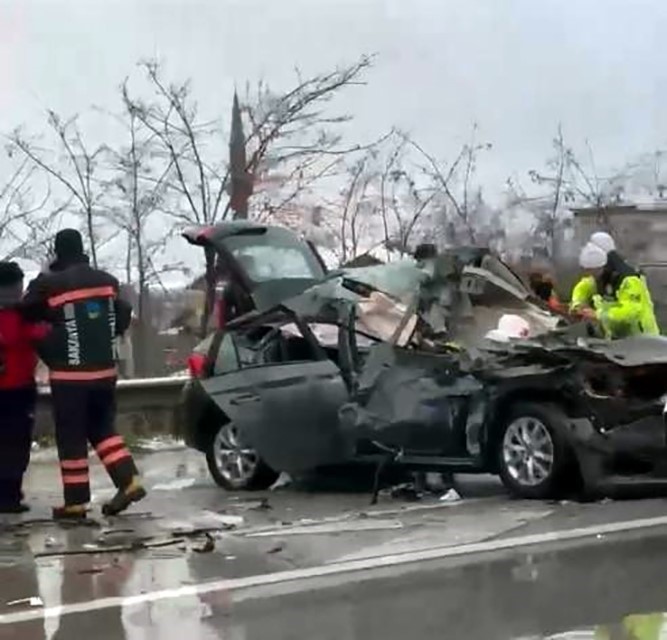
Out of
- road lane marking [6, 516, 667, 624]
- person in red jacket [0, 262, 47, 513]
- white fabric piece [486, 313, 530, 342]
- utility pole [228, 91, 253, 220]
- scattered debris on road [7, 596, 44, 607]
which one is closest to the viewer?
road lane marking [6, 516, 667, 624]

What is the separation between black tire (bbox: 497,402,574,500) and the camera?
31.8 feet

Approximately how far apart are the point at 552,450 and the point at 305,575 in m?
2.56

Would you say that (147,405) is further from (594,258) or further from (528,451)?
(528,451)

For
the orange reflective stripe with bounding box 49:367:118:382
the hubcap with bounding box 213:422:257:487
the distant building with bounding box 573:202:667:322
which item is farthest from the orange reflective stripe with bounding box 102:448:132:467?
the distant building with bounding box 573:202:667:322

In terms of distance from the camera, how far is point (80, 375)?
9586 mm

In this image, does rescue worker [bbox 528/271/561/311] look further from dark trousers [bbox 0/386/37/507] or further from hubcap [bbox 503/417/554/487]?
dark trousers [bbox 0/386/37/507]

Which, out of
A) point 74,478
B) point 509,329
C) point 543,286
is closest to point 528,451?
point 509,329

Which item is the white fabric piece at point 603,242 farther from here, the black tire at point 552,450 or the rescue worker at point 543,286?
the black tire at point 552,450

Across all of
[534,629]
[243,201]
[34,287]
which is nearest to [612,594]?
[534,629]

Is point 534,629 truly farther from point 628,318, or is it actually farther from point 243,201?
point 243,201

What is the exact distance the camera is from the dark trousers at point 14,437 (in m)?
10.2

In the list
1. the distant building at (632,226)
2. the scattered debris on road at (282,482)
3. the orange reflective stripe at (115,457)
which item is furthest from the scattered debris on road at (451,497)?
the distant building at (632,226)

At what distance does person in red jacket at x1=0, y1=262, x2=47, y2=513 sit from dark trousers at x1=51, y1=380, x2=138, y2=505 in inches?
19.6

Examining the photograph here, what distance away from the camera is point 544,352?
9.97 meters
